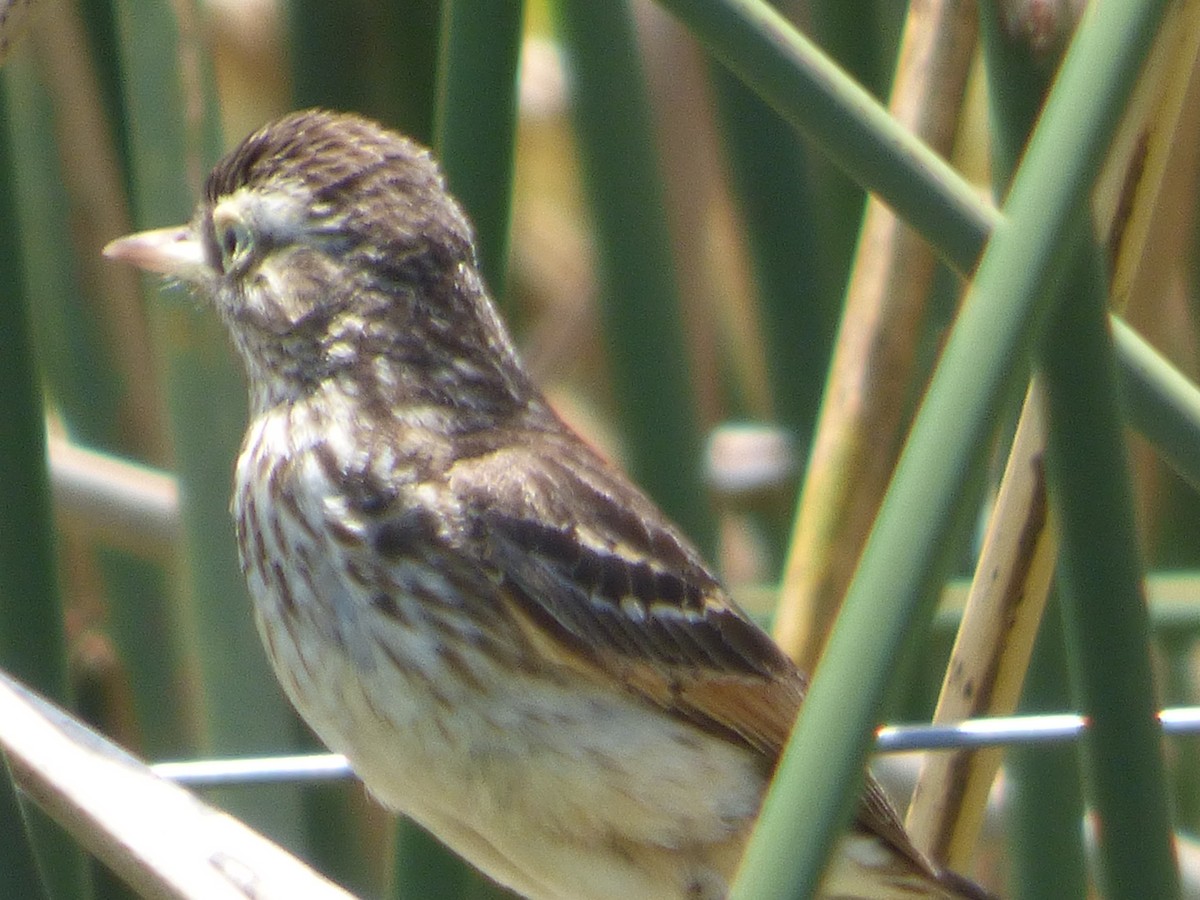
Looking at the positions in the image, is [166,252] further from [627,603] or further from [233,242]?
[627,603]

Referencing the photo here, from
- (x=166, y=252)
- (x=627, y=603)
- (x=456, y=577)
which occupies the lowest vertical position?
(x=627, y=603)

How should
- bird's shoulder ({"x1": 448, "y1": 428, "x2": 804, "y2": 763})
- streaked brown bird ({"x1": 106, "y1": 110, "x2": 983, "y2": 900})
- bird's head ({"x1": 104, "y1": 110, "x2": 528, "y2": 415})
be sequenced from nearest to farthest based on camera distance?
streaked brown bird ({"x1": 106, "y1": 110, "x2": 983, "y2": 900}) → bird's shoulder ({"x1": 448, "y1": 428, "x2": 804, "y2": 763}) → bird's head ({"x1": 104, "y1": 110, "x2": 528, "y2": 415})

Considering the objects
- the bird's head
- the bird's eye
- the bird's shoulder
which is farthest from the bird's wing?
the bird's eye

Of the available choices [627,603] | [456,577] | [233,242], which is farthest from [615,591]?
[233,242]

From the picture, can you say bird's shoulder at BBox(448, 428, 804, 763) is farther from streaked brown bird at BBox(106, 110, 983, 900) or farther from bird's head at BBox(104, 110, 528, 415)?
bird's head at BBox(104, 110, 528, 415)

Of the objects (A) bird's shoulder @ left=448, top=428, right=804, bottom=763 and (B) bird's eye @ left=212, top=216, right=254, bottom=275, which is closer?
(A) bird's shoulder @ left=448, top=428, right=804, bottom=763

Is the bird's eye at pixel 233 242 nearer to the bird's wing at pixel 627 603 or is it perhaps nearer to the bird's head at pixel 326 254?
the bird's head at pixel 326 254

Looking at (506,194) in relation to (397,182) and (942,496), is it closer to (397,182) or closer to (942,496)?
(397,182)

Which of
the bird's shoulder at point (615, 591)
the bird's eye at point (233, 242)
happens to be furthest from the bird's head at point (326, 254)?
the bird's shoulder at point (615, 591)
